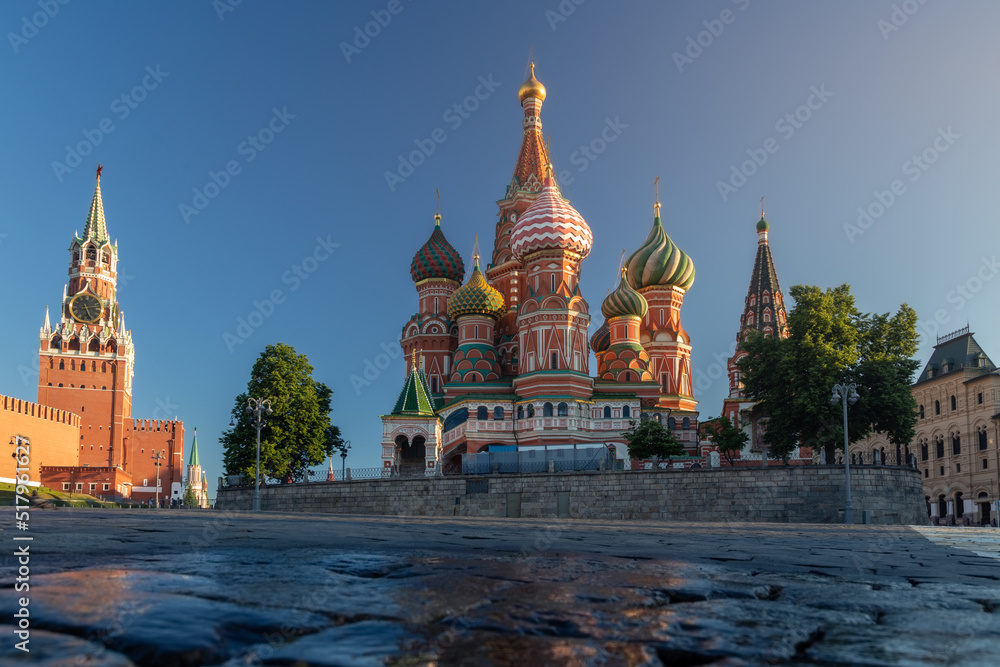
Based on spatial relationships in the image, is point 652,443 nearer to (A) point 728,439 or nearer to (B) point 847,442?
(A) point 728,439

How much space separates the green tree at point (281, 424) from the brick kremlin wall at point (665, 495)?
3.93 metres

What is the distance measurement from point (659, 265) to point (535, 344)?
1306 centimetres

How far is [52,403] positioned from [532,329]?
63.8 meters

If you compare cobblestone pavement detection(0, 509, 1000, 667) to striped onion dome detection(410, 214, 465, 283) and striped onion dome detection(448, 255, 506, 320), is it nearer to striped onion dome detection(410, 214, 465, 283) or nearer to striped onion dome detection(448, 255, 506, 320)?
striped onion dome detection(448, 255, 506, 320)

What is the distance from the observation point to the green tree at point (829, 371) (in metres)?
29.9

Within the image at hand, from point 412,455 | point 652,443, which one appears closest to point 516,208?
point 412,455

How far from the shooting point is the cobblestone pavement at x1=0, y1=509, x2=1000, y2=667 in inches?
91.1

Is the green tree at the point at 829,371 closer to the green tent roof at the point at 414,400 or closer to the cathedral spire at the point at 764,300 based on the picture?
the green tent roof at the point at 414,400

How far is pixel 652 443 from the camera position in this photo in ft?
125

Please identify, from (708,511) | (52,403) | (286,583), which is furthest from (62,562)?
(52,403)

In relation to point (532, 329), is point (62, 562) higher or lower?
Answer: lower

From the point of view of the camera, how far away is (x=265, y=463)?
1415 inches

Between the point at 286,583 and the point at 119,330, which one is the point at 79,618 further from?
the point at 119,330

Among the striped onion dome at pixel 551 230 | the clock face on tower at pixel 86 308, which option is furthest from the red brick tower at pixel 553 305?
the clock face on tower at pixel 86 308
